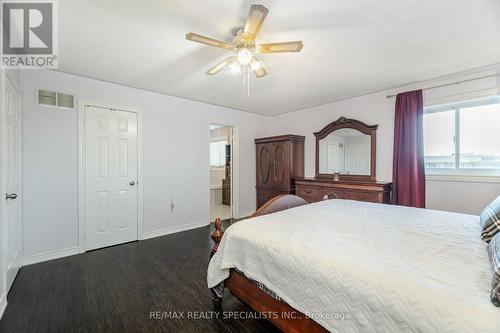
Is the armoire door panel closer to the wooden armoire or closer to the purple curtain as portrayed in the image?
the wooden armoire

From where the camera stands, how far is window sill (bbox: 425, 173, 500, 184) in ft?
9.27

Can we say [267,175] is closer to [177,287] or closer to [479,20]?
[177,287]

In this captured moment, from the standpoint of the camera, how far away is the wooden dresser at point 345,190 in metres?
3.44

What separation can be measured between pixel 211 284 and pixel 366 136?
3.49 m

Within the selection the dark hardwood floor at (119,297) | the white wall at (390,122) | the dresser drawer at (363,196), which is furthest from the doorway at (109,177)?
the dresser drawer at (363,196)

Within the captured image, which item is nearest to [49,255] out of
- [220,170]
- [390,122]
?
[220,170]

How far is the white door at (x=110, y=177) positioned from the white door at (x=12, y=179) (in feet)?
2.29

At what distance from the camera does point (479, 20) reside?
1890 millimetres

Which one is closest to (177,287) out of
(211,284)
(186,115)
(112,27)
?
(211,284)

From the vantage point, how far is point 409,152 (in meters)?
3.32

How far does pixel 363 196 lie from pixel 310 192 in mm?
970

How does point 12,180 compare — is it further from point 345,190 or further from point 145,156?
point 345,190

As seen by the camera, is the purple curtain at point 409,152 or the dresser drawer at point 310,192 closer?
the purple curtain at point 409,152

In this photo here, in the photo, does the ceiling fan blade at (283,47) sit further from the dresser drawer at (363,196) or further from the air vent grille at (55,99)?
the air vent grille at (55,99)
